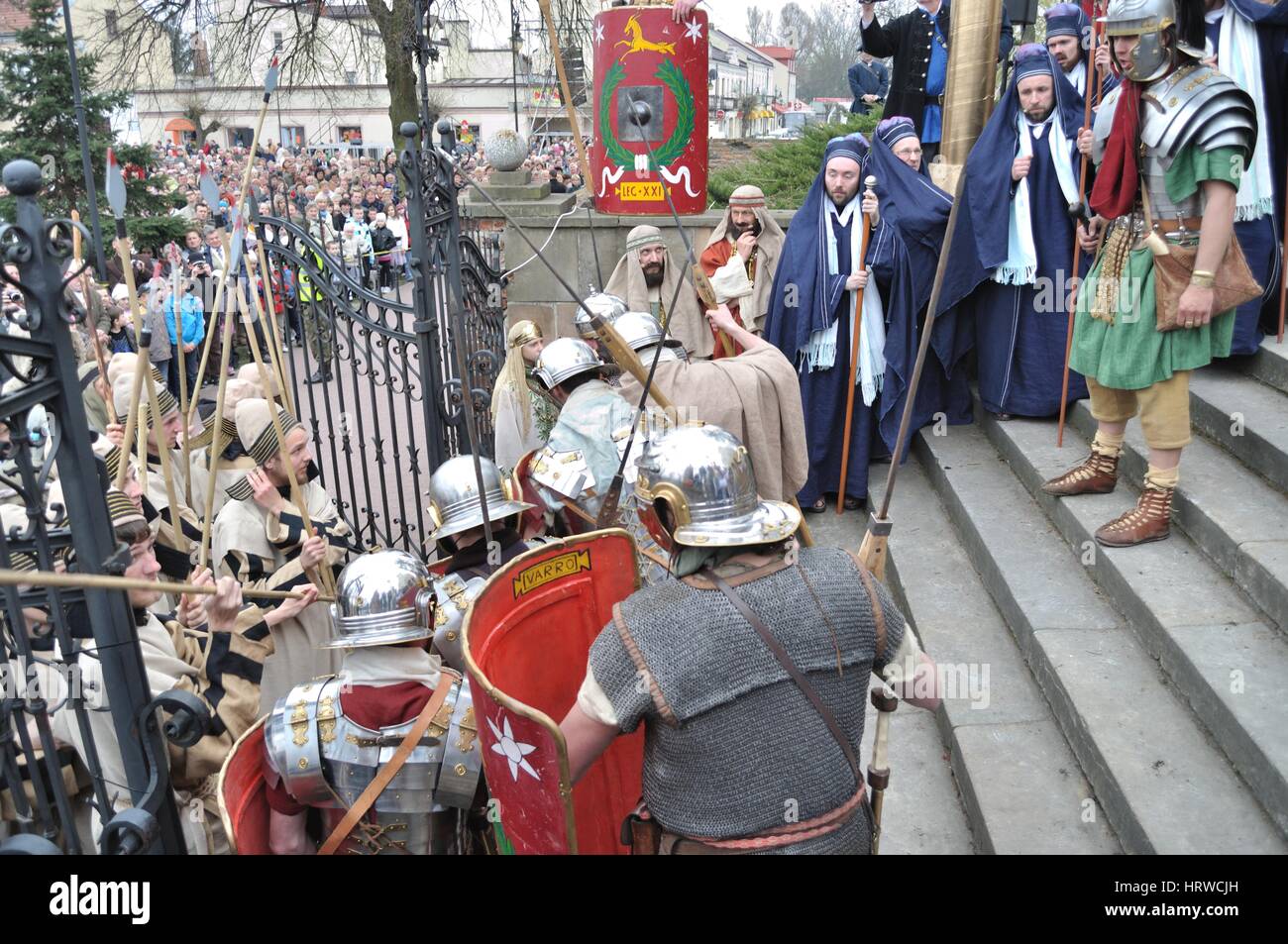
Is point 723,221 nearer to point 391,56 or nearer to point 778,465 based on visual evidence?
point 778,465

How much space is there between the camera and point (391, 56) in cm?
1497

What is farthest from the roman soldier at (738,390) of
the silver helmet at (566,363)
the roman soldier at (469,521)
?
the roman soldier at (469,521)

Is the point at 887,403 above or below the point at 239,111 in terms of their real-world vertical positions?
below

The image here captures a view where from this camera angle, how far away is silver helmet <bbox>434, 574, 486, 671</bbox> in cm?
294

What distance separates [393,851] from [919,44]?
262 inches

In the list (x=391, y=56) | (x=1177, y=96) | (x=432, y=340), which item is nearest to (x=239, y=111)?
(x=391, y=56)

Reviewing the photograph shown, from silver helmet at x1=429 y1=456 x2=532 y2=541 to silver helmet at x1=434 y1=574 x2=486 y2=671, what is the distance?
0.62ft

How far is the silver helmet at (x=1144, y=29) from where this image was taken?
11.4 feet

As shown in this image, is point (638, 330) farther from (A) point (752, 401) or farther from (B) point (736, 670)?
(B) point (736, 670)

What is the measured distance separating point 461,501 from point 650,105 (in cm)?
432

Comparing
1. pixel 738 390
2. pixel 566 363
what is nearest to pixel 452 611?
pixel 566 363

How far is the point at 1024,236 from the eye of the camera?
16.9ft

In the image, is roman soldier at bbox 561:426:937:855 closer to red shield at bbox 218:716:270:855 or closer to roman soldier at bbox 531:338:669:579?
red shield at bbox 218:716:270:855

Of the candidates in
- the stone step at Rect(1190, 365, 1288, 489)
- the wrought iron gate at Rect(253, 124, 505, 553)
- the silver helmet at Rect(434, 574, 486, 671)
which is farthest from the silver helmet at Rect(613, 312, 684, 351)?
the stone step at Rect(1190, 365, 1288, 489)
